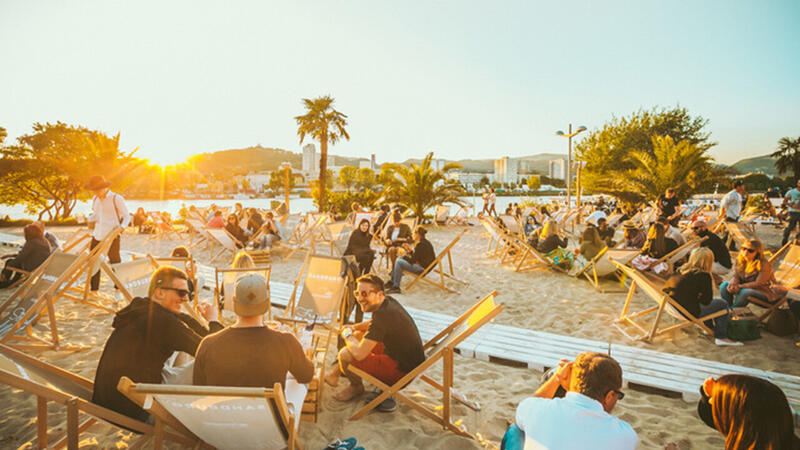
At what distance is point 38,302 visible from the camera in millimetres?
3480

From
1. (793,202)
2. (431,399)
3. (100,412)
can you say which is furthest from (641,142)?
(100,412)

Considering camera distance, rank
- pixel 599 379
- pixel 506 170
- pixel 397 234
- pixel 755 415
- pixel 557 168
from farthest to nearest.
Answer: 1. pixel 506 170
2. pixel 557 168
3. pixel 397 234
4. pixel 599 379
5. pixel 755 415

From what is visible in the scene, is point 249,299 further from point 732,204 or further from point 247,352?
point 732,204

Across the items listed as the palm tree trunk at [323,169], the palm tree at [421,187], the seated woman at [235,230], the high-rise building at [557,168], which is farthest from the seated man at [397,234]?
the high-rise building at [557,168]

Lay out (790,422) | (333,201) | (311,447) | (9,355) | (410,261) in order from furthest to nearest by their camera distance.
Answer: (333,201) < (410,261) < (311,447) < (9,355) < (790,422)

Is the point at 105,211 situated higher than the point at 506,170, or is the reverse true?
the point at 506,170

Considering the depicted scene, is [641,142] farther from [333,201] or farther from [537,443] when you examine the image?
[537,443]

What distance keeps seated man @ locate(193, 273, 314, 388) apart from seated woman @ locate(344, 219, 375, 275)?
436cm

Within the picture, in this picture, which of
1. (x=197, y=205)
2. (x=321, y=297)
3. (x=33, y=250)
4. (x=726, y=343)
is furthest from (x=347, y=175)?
(x=726, y=343)

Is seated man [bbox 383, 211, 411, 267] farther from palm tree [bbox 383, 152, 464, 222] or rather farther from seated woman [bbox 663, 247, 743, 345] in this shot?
palm tree [bbox 383, 152, 464, 222]

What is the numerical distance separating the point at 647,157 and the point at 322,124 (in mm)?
18069

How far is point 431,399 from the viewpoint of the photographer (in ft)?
10.1

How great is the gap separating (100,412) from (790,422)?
2895mm

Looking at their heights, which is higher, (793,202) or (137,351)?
(793,202)
